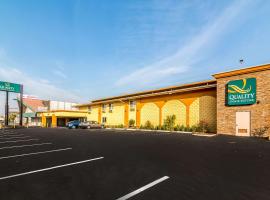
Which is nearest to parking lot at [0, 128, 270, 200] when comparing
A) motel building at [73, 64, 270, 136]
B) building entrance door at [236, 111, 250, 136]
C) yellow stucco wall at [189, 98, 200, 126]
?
building entrance door at [236, 111, 250, 136]

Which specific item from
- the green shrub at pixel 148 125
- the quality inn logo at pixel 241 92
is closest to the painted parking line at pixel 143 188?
the quality inn logo at pixel 241 92

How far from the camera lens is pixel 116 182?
513 centimetres

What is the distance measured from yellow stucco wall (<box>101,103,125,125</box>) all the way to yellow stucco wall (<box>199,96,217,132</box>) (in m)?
15.3

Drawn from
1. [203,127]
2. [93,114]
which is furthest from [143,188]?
[93,114]

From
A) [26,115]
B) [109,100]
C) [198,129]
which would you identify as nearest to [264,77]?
[198,129]

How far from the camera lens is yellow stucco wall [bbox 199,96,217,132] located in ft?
71.3

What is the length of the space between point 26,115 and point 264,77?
215 feet

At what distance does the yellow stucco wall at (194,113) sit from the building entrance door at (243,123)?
18.4 feet

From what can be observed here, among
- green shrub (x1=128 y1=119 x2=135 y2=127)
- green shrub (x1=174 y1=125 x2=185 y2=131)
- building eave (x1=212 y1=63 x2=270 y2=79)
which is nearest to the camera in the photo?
building eave (x1=212 y1=63 x2=270 y2=79)

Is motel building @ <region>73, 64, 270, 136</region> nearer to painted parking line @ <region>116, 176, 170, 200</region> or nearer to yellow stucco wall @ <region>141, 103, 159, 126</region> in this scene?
yellow stucco wall @ <region>141, 103, 159, 126</region>

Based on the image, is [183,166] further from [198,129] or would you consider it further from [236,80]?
[198,129]

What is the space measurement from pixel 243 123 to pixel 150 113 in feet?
46.5

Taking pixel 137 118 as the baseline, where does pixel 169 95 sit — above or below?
above

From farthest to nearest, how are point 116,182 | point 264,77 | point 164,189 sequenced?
point 264,77, point 116,182, point 164,189
